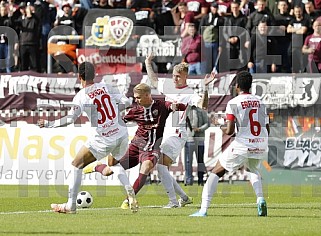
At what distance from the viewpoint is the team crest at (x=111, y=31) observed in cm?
2669

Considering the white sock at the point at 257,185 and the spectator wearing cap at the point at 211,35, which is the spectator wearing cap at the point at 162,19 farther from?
the white sock at the point at 257,185

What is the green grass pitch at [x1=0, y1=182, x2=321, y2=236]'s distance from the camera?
12914 mm

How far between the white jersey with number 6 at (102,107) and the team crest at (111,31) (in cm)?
1126

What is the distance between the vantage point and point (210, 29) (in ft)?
85.6

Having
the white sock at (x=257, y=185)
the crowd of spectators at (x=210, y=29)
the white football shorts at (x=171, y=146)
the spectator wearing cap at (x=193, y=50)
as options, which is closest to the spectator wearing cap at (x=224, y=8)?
the crowd of spectators at (x=210, y=29)

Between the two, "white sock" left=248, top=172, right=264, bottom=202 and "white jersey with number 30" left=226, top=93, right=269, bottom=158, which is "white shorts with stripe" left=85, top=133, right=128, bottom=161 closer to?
"white jersey with number 30" left=226, top=93, right=269, bottom=158

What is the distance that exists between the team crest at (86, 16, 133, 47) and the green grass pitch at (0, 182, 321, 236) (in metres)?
5.97

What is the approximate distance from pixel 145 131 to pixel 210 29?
10.0 metres

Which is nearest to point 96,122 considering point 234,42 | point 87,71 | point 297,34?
point 87,71

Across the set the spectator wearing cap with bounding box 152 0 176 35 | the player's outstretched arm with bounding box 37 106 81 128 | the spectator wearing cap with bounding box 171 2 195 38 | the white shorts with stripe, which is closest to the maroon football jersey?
the white shorts with stripe

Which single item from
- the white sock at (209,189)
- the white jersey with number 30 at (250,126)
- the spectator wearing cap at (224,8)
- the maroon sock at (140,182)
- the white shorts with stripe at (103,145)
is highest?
the spectator wearing cap at (224,8)

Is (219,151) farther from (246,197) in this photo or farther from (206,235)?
(206,235)

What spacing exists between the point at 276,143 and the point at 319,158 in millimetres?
1211

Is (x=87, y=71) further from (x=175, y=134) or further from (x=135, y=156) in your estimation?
(x=175, y=134)
